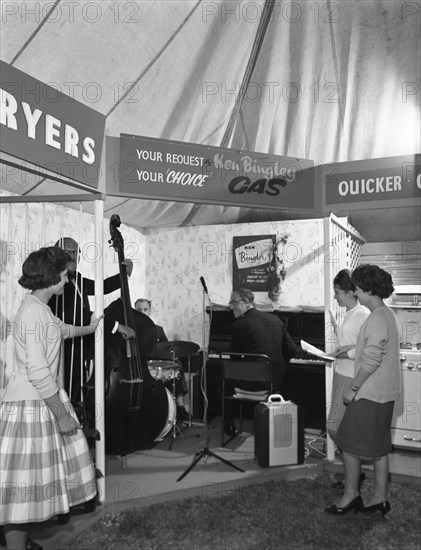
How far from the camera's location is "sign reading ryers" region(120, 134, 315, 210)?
3279 millimetres

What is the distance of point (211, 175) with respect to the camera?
3.54m

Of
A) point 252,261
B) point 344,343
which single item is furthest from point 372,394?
point 252,261

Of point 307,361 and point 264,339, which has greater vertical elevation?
point 264,339

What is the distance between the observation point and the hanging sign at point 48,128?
7.23ft

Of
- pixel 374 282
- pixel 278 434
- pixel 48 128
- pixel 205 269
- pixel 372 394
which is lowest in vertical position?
pixel 278 434

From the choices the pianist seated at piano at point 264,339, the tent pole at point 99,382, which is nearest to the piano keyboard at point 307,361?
the pianist seated at piano at point 264,339

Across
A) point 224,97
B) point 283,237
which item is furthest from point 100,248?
point 283,237

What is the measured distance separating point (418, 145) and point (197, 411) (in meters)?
3.51

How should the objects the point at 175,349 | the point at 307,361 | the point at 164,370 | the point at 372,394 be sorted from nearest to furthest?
the point at 372,394
the point at 175,349
the point at 164,370
the point at 307,361

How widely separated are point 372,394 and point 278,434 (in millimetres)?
1150

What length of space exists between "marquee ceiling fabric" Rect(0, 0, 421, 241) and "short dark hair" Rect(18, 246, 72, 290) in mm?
1620

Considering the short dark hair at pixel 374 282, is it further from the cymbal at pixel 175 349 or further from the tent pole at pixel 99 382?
the cymbal at pixel 175 349

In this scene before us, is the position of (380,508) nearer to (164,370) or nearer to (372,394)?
(372,394)

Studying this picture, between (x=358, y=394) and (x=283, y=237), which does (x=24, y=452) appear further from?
(x=283, y=237)
